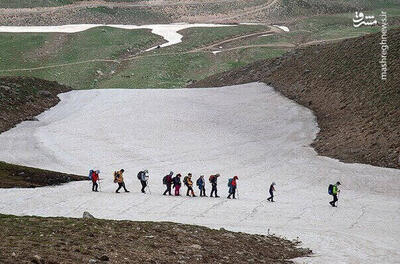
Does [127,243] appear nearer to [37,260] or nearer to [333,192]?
[37,260]

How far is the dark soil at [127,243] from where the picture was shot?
21312mm

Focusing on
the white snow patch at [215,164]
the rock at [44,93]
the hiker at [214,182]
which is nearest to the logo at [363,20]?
the white snow patch at [215,164]

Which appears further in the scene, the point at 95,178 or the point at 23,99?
the point at 23,99

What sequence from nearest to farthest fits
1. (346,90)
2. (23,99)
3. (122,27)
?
(346,90) → (23,99) → (122,27)

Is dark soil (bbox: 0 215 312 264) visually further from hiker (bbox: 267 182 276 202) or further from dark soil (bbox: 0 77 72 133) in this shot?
dark soil (bbox: 0 77 72 133)

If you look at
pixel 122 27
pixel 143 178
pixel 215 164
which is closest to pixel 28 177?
pixel 143 178

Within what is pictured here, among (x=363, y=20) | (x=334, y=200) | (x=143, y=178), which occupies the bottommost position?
(x=334, y=200)

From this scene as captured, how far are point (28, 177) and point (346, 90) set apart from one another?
35.3m

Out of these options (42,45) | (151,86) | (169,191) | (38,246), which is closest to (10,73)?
(42,45)

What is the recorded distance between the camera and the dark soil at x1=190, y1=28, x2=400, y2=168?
5391cm

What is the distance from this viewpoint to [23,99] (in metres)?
74.0

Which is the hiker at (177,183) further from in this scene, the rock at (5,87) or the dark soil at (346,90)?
the rock at (5,87)

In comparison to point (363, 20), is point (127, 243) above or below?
below

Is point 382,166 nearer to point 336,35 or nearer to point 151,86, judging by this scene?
point 151,86
